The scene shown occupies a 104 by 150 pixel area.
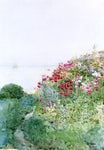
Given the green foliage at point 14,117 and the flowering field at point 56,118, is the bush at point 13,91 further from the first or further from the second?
the green foliage at point 14,117

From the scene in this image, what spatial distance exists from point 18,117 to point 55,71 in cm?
445

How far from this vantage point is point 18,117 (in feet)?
15.9

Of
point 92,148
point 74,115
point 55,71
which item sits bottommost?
point 92,148

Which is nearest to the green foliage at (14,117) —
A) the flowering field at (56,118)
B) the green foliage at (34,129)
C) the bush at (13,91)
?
the flowering field at (56,118)

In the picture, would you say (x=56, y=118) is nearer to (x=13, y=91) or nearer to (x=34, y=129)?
(x=34, y=129)

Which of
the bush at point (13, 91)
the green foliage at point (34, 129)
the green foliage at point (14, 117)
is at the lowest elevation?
the green foliage at point (34, 129)

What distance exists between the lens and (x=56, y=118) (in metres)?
5.59

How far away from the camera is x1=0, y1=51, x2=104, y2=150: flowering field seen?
424cm

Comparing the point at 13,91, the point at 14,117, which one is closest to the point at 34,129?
the point at 14,117

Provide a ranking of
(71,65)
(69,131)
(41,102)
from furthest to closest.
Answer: (71,65), (41,102), (69,131)

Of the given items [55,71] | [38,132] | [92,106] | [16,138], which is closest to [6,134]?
[16,138]

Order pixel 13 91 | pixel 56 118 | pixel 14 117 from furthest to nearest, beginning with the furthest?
pixel 13 91, pixel 56 118, pixel 14 117

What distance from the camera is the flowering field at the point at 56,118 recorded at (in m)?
4.24

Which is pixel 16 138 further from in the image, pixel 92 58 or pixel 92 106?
pixel 92 58
